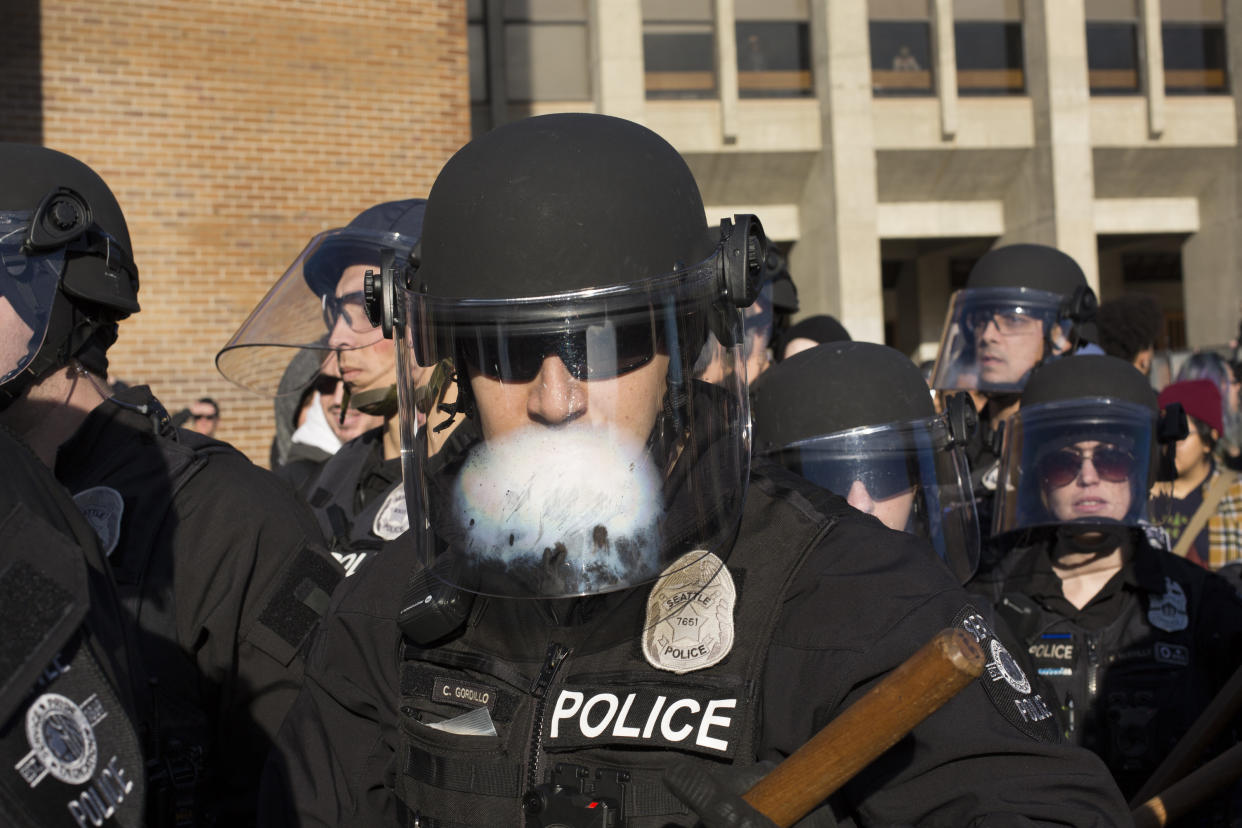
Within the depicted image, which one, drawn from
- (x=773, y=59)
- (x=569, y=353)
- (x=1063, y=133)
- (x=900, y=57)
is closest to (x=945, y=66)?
(x=900, y=57)

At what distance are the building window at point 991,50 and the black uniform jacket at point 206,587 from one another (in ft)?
58.9

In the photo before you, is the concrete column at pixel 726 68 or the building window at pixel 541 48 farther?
the concrete column at pixel 726 68

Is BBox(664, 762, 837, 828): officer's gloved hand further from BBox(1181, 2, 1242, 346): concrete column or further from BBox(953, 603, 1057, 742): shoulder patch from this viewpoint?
BBox(1181, 2, 1242, 346): concrete column

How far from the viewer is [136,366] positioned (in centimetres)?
944

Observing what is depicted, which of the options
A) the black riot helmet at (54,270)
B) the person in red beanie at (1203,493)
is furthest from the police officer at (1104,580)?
the black riot helmet at (54,270)

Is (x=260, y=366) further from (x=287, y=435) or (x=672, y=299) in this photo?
(x=287, y=435)

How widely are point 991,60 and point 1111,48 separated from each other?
6.70 feet

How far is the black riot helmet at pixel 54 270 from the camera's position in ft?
6.57

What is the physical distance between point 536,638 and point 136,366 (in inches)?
345

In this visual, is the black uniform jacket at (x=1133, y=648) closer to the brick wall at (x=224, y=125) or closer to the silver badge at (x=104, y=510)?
the silver badge at (x=104, y=510)

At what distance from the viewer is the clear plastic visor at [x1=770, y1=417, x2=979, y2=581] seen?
249cm

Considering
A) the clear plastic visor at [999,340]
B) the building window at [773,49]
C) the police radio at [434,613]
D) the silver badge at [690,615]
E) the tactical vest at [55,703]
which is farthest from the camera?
the building window at [773,49]

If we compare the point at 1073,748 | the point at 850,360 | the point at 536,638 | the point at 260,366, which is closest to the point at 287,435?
the point at 260,366

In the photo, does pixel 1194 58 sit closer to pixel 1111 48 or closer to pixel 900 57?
pixel 1111 48
